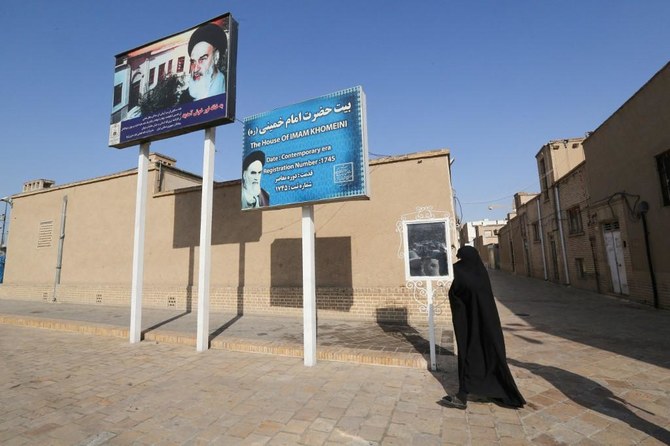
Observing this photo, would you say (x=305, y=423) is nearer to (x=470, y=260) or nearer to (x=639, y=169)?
(x=470, y=260)

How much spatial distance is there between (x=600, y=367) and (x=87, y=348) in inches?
352

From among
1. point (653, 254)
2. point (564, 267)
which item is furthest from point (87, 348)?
point (564, 267)

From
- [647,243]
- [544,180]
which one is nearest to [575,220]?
[544,180]

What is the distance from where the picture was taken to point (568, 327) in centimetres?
777

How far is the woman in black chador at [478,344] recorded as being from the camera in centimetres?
368

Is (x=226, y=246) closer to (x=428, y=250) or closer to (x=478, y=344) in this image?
(x=428, y=250)

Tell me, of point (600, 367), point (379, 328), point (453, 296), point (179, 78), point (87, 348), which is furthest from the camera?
point (379, 328)

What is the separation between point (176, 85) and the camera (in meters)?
7.28

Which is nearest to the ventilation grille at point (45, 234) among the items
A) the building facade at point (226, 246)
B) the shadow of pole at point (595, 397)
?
the building facade at point (226, 246)

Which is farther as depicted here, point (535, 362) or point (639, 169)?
point (639, 169)

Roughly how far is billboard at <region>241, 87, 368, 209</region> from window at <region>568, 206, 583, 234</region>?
14756 mm

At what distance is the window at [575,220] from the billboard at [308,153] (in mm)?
14756

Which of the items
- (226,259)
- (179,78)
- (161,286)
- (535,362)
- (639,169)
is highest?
(179,78)

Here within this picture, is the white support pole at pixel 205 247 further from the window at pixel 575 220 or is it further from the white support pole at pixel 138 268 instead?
the window at pixel 575 220
